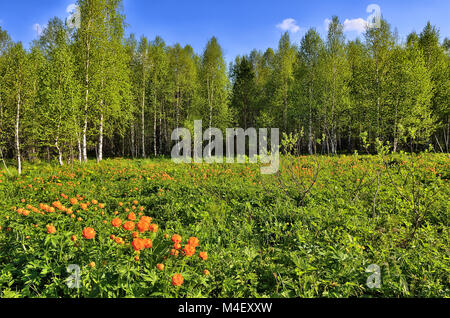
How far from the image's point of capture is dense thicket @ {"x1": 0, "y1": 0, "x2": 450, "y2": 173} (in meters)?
11.5

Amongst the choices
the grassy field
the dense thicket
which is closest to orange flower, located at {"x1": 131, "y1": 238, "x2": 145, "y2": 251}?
the grassy field

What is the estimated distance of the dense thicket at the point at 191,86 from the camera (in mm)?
11500

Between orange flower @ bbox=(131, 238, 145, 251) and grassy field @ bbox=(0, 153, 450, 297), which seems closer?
orange flower @ bbox=(131, 238, 145, 251)
